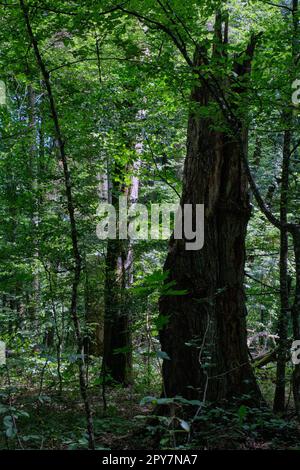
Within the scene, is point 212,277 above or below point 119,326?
above

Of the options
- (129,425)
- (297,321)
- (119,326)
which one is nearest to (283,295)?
(297,321)

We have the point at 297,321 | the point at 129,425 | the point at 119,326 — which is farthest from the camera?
the point at 119,326

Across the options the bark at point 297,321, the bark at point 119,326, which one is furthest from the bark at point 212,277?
the bark at point 119,326

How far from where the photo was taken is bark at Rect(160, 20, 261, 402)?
511cm

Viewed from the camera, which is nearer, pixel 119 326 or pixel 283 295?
pixel 283 295

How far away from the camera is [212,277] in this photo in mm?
5324

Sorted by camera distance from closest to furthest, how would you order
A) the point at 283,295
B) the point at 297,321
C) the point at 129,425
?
the point at 297,321 < the point at 283,295 < the point at 129,425

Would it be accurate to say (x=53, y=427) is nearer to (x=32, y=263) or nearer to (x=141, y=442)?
(x=141, y=442)

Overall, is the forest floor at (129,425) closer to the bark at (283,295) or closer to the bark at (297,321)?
the bark at (283,295)

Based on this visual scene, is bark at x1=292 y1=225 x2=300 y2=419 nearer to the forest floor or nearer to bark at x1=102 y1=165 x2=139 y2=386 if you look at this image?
the forest floor

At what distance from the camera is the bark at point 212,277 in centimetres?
511

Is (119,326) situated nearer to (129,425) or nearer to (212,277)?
(129,425)
